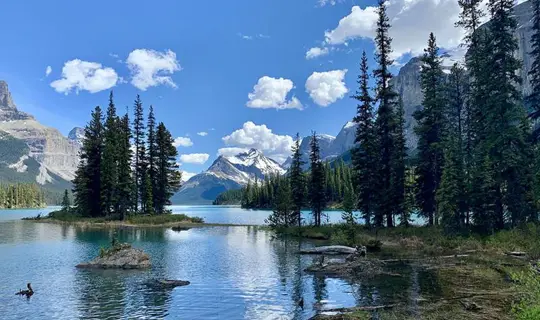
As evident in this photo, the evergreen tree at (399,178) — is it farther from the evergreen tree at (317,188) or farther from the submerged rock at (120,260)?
the submerged rock at (120,260)

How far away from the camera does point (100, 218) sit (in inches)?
3334

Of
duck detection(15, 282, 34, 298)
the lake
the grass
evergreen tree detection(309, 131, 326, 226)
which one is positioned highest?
evergreen tree detection(309, 131, 326, 226)

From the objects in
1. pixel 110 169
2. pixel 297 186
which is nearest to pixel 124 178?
pixel 110 169

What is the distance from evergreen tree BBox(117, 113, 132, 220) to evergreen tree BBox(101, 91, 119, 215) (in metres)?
0.89

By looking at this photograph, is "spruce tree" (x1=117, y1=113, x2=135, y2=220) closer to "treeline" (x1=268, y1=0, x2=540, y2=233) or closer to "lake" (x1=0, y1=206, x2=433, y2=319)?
"lake" (x1=0, y1=206, x2=433, y2=319)

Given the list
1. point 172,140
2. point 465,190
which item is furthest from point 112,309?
point 172,140

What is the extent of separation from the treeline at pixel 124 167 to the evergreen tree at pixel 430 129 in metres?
57.3

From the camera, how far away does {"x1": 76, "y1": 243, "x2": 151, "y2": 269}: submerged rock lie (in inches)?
1340

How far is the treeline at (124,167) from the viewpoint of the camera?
280 ft

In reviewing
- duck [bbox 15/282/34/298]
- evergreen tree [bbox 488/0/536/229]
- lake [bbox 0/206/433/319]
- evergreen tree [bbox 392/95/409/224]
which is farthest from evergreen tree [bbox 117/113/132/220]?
evergreen tree [bbox 488/0/536/229]

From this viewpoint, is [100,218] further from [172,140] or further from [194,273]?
[194,273]

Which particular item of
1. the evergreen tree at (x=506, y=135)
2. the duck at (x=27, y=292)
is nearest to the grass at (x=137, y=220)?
the duck at (x=27, y=292)

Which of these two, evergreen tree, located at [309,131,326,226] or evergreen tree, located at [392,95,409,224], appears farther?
evergreen tree, located at [309,131,326,226]

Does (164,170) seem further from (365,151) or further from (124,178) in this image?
(365,151)
